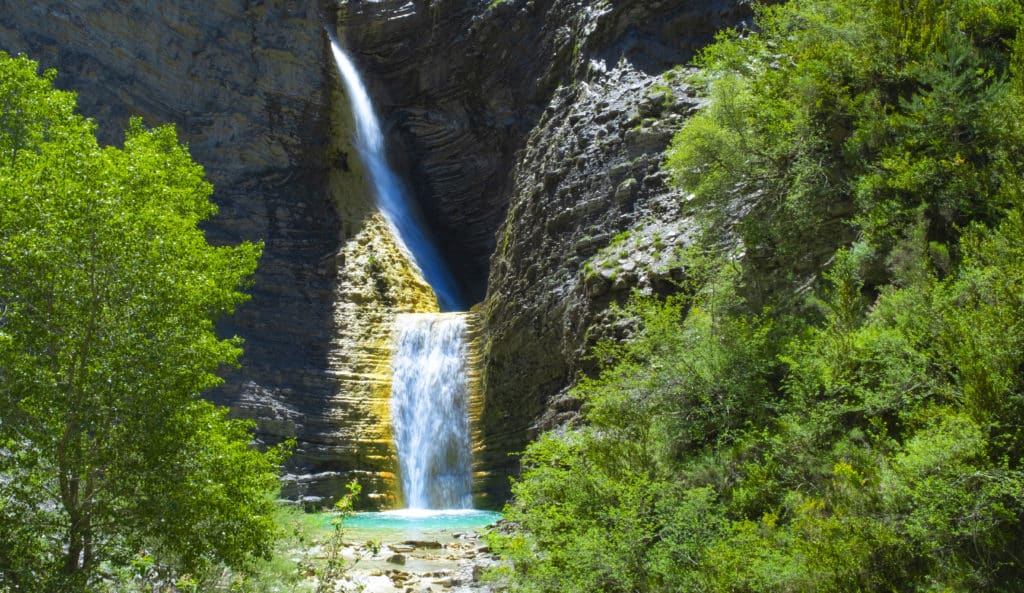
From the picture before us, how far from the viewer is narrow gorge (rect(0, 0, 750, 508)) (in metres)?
22.6

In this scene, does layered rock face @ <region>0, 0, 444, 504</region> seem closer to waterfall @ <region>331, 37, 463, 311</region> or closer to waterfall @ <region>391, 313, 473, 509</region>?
waterfall @ <region>391, 313, 473, 509</region>

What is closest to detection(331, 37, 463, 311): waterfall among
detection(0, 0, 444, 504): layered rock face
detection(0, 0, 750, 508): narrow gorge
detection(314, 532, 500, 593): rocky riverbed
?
detection(0, 0, 750, 508): narrow gorge

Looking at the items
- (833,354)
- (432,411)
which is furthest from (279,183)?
(833,354)

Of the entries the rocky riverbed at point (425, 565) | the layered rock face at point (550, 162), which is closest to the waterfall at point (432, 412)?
the layered rock face at point (550, 162)

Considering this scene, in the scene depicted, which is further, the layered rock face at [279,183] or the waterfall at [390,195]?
the waterfall at [390,195]

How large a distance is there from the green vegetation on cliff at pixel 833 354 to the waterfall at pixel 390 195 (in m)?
19.5

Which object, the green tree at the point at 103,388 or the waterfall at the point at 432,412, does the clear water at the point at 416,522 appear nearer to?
the waterfall at the point at 432,412

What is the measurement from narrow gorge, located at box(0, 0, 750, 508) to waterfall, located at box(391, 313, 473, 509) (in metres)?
0.10

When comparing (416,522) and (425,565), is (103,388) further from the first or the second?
(416,522)

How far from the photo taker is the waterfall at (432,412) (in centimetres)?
2489

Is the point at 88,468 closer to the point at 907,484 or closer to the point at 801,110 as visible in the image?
the point at 907,484

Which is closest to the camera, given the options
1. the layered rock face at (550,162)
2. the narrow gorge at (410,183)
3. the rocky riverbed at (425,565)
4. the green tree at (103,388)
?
the green tree at (103,388)

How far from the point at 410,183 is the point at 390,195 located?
2193 millimetres

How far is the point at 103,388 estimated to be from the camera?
821cm
